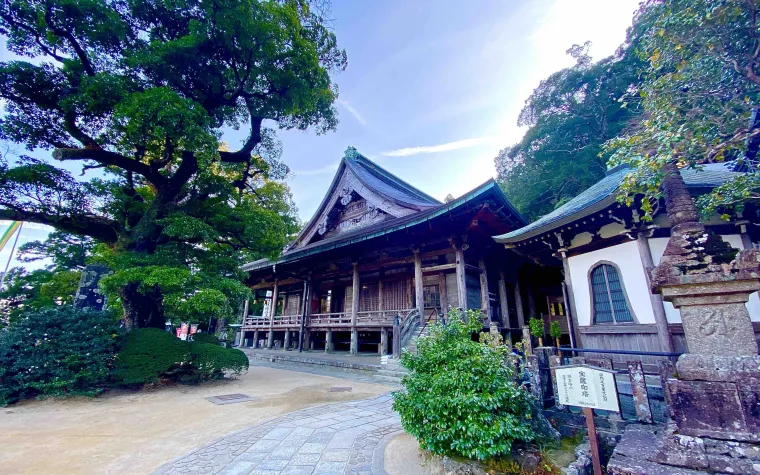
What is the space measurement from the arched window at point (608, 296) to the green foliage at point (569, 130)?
10.7 meters

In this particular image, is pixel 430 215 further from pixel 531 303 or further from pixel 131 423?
pixel 531 303

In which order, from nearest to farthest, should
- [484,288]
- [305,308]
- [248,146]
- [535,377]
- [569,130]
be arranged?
[535,377]
[248,146]
[484,288]
[305,308]
[569,130]

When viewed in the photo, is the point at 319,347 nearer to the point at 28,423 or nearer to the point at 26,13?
the point at 28,423

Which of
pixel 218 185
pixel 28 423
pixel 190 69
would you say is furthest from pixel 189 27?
pixel 28 423

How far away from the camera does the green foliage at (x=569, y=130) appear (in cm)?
1870

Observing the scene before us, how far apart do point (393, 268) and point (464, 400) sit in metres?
10.9

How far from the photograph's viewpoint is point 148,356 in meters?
7.38

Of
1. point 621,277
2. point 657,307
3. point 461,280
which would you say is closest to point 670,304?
point 657,307

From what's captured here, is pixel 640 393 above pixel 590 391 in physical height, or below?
below

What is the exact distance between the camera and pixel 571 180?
18.5 metres

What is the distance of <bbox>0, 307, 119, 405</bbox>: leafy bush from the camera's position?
628 centimetres


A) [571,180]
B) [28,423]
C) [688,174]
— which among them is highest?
[571,180]

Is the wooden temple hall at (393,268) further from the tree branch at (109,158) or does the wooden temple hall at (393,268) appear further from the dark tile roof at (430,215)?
the tree branch at (109,158)

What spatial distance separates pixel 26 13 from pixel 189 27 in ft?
10.1
